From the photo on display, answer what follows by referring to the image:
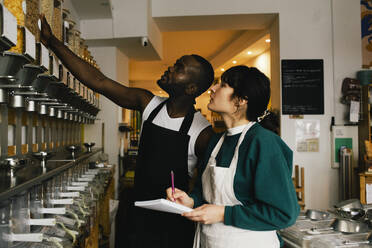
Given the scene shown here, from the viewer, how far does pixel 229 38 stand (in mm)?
6352

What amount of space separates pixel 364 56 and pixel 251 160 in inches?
132

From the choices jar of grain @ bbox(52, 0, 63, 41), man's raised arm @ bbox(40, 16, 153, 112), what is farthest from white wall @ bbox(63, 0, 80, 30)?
man's raised arm @ bbox(40, 16, 153, 112)

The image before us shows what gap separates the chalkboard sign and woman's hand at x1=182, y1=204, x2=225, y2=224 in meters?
2.73

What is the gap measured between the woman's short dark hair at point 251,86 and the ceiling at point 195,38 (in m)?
2.43

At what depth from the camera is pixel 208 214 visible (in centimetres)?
120

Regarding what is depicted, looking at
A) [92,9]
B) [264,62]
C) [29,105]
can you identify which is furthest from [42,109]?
[264,62]

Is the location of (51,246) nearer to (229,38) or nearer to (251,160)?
(251,160)

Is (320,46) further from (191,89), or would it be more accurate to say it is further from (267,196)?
(267,196)

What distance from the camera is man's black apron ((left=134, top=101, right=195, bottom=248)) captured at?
1622mm

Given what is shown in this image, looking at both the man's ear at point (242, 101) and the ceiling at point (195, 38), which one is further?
the ceiling at point (195, 38)

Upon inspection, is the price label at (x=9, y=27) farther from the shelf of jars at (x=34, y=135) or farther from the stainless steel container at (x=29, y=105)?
the stainless steel container at (x=29, y=105)

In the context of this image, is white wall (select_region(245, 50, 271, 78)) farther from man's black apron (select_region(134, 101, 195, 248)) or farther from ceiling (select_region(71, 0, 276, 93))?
man's black apron (select_region(134, 101, 195, 248))

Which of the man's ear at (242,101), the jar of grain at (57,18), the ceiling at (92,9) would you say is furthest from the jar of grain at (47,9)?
the ceiling at (92,9)

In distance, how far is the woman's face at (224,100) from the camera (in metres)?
1.33
